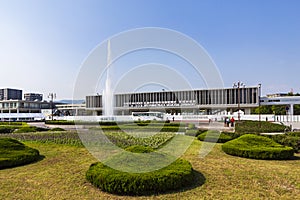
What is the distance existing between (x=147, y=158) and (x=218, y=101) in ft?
192

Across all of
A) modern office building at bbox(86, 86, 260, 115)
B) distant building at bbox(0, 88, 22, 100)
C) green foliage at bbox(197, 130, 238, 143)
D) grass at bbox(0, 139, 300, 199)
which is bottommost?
grass at bbox(0, 139, 300, 199)

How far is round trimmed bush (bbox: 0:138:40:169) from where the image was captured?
28.6 ft

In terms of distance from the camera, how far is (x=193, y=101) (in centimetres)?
6244

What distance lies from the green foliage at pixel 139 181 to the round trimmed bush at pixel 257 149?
4.55 metres

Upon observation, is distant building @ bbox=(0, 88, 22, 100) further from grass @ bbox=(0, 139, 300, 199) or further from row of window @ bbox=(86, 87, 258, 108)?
grass @ bbox=(0, 139, 300, 199)

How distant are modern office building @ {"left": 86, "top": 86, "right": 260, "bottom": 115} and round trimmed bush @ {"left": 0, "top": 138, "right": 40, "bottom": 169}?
46.7 metres

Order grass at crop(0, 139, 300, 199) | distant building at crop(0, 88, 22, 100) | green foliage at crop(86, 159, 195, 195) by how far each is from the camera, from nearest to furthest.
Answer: green foliage at crop(86, 159, 195, 195) → grass at crop(0, 139, 300, 199) → distant building at crop(0, 88, 22, 100)

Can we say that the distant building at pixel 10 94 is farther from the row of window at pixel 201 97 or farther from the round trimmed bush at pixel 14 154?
the round trimmed bush at pixel 14 154

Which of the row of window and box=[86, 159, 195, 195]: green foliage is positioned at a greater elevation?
the row of window

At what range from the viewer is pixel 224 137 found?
1463 cm

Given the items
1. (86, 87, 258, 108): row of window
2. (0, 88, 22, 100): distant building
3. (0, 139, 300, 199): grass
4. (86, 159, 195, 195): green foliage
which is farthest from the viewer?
(0, 88, 22, 100): distant building

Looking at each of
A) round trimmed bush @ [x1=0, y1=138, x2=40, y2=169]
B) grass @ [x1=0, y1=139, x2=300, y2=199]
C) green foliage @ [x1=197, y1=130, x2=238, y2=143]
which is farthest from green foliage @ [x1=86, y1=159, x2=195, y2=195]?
green foliage @ [x1=197, y1=130, x2=238, y2=143]

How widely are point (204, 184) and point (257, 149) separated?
440cm

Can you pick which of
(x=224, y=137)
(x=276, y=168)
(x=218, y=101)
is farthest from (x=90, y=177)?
(x=218, y=101)
